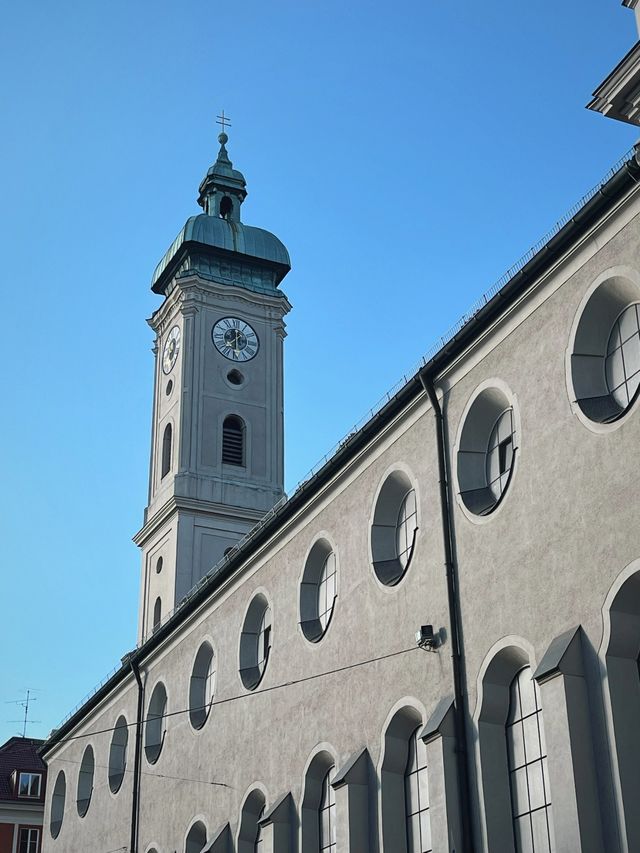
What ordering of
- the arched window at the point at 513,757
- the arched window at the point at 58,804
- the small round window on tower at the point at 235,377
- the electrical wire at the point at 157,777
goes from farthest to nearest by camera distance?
the small round window on tower at the point at 235,377 → the arched window at the point at 58,804 → the electrical wire at the point at 157,777 → the arched window at the point at 513,757

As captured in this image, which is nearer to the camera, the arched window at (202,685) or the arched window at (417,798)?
the arched window at (417,798)

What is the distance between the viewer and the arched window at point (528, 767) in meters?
19.9

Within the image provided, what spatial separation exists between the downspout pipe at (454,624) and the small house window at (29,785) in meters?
46.6

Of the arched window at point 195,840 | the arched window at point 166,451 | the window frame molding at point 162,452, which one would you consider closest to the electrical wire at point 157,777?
the arched window at point 195,840

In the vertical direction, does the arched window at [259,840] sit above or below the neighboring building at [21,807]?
below

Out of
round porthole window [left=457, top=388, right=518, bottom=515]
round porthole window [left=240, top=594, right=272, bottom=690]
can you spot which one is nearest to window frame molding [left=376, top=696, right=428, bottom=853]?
round porthole window [left=457, top=388, right=518, bottom=515]

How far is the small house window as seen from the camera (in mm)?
64438

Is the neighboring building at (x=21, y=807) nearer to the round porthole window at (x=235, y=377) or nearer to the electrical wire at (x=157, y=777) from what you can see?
the electrical wire at (x=157, y=777)

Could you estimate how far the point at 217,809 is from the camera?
3219 centimetres

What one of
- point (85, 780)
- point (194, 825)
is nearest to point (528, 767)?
point (194, 825)

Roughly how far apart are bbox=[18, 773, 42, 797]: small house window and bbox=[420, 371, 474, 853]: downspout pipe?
4660cm

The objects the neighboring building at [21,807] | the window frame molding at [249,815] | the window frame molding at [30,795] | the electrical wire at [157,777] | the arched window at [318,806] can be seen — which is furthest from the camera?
the window frame molding at [30,795]

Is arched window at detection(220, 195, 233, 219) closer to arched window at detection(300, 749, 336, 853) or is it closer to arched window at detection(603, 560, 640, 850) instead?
arched window at detection(300, 749, 336, 853)

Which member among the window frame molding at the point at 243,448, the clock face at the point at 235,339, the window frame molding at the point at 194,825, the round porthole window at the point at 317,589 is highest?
the clock face at the point at 235,339
